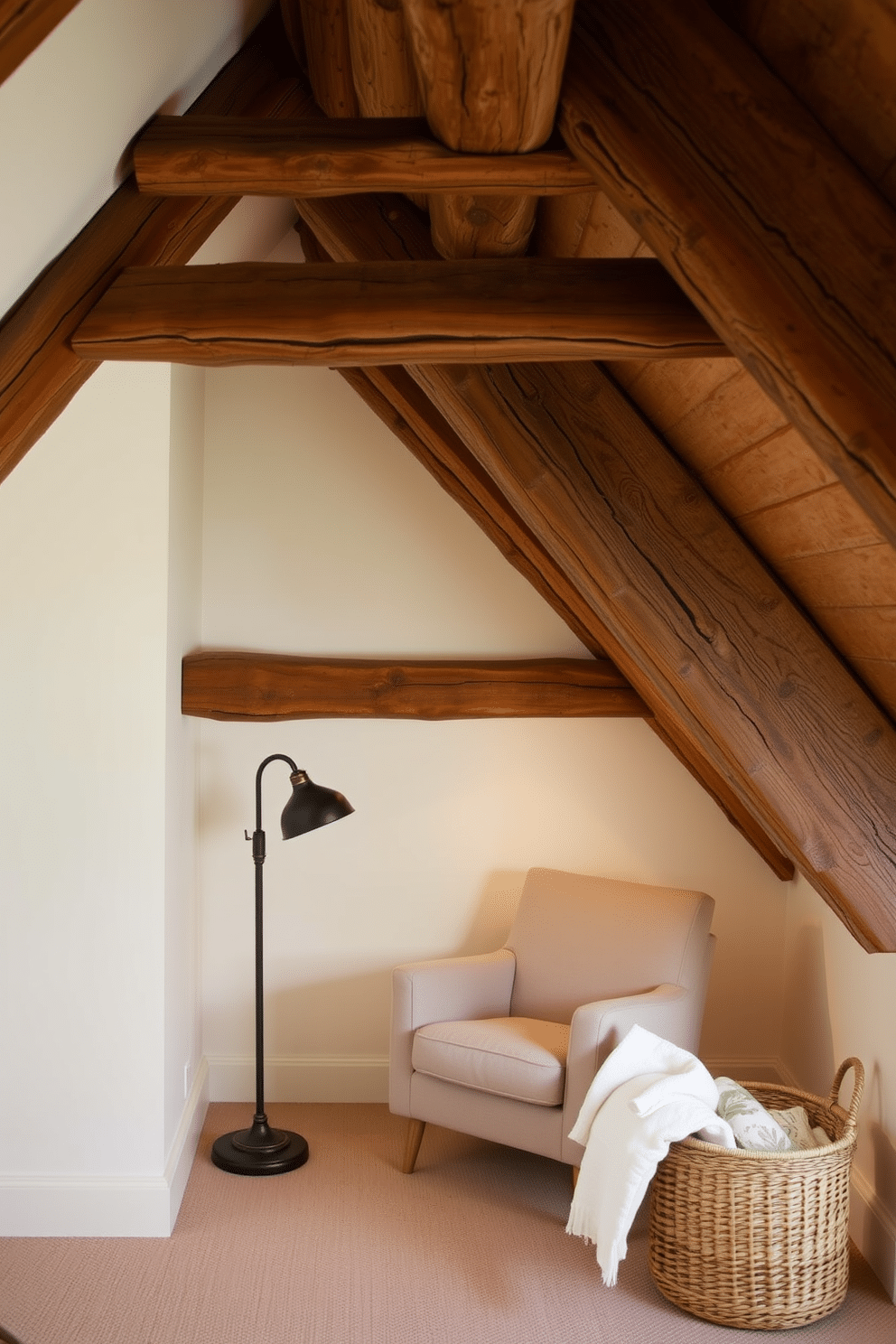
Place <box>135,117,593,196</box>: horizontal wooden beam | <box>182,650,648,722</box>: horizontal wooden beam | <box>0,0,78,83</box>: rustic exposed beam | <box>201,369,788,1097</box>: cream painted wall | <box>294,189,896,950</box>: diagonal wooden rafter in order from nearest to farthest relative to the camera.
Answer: <box>0,0,78,83</box>: rustic exposed beam < <box>135,117,593,196</box>: horizontal wooden beam < <box>294,189,896,950</box>: diagonal wooden rafter < <box>182,650,648,722</box>: horizontal wooden beam < <box>201,369,788,1097</box>: cream painted wall

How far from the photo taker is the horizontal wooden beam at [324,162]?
155 cm

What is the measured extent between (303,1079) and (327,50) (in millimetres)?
2991

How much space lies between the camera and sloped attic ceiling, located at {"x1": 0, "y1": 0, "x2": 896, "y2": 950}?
50.7 inches

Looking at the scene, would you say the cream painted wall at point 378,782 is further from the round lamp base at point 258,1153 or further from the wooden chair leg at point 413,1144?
the wooden chair leg at point 413,1144

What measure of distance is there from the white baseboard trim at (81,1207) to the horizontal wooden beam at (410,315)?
7.04 ft

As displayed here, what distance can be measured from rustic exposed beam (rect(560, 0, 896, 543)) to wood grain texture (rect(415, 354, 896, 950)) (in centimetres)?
90

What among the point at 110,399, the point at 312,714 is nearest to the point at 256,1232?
the point at 312,714

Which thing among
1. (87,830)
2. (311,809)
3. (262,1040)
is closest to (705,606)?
(311,809)

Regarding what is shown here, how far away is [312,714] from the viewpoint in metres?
3.53

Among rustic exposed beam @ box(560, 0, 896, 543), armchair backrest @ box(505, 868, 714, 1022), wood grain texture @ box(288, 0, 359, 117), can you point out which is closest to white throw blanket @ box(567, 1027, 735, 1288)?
armchair backrest @ box(505, 868, 714, 1022)

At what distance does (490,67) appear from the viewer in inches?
51.5

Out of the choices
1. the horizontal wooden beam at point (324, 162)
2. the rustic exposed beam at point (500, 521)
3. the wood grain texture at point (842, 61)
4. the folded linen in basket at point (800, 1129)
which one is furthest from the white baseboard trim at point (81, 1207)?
the wood grain texture at point (842, 61)

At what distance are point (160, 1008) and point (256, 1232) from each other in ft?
2.02

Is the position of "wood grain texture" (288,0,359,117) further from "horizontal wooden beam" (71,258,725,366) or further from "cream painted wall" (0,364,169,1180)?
"cream painted wall" (0,364,169,1180)
